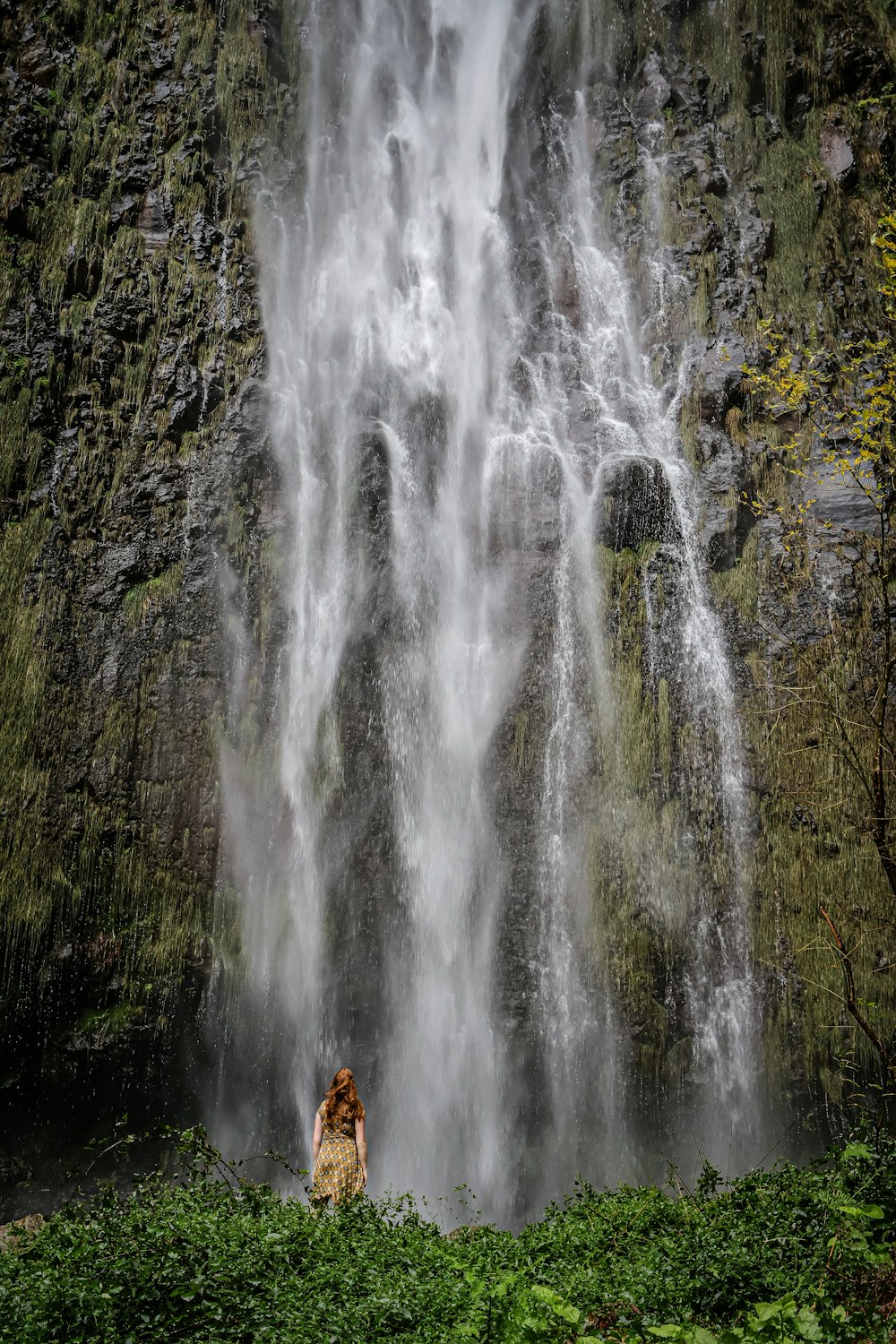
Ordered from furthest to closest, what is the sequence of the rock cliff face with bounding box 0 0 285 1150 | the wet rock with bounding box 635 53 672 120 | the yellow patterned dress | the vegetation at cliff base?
the wet rock with bounding box 635 53 672 120 → the rock cliff face with bounding box 0 0 285 1150 → the yellow patterned dress → the vegetation at cliff base

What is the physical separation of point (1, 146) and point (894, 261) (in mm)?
14306

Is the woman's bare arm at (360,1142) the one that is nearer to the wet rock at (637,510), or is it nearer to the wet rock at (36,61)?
the wet rock at (637,510)

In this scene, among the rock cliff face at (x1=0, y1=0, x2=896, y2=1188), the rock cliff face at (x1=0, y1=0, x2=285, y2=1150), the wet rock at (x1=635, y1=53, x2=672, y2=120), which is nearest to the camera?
the rock cliff face at (x1=0, y1=0, x2=285, y2=1150)

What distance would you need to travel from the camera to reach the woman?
6.23 metres

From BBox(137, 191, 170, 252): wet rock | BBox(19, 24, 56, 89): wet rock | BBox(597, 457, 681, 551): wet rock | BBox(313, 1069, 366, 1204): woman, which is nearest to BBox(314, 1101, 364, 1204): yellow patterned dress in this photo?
BBox(313, 1069, 366, 1204): woman

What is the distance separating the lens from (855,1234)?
152 inches

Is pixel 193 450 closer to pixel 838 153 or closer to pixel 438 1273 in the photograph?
pixel 438 1273

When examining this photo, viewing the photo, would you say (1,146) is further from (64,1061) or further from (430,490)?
(64,1061)

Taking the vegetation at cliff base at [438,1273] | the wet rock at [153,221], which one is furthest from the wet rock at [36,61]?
the vegetation at cliff base at [438,1273]

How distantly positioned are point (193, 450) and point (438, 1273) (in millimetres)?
11503

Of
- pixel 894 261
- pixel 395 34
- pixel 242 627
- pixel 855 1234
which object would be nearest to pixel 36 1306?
pixel 855 1234

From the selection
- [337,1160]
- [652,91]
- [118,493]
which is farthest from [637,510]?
[337,1160]

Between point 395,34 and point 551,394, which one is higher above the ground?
point 395,34

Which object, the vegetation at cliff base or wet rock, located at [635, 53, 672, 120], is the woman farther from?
wet rock, located at [635, 53, 672, 120]
